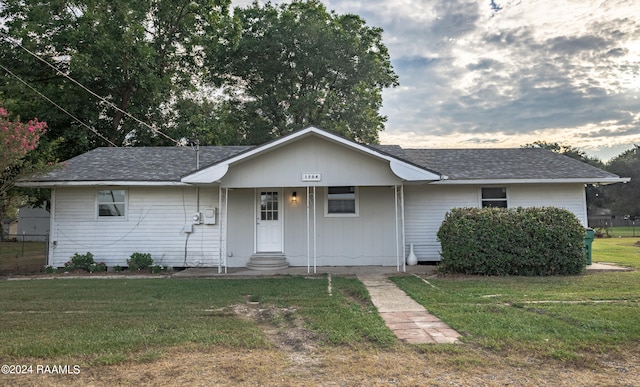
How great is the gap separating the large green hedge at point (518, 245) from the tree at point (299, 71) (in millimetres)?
14421

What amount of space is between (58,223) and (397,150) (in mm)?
11454

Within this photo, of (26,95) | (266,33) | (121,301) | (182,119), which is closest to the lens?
(121,301)

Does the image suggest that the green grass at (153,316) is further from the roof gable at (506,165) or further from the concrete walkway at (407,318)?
the roof gable at (506,165)

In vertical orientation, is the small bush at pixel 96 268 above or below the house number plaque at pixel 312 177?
below

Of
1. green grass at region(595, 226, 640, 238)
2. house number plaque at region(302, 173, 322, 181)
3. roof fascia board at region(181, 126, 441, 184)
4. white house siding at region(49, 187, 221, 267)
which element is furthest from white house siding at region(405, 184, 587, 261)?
green grass at region(595, 226, 640, 238)

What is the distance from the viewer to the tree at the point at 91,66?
55.6ft

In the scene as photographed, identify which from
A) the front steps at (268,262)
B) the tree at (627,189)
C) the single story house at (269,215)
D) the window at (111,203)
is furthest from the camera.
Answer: the tree at (627,189)

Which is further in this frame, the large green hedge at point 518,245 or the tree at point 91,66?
the tree at point 91,66

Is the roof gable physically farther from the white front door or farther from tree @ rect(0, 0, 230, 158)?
tree @ rect(0, 0, 230, 158)

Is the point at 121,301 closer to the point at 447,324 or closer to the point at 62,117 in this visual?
the point at 447,324

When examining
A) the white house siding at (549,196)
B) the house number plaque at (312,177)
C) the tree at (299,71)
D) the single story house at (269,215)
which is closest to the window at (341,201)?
the single story house at (269,215)

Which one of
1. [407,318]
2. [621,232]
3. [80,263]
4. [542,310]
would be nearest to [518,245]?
[542,310]


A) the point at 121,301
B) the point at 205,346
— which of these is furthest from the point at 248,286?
the point at 205,346

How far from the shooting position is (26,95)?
54.2 ft
